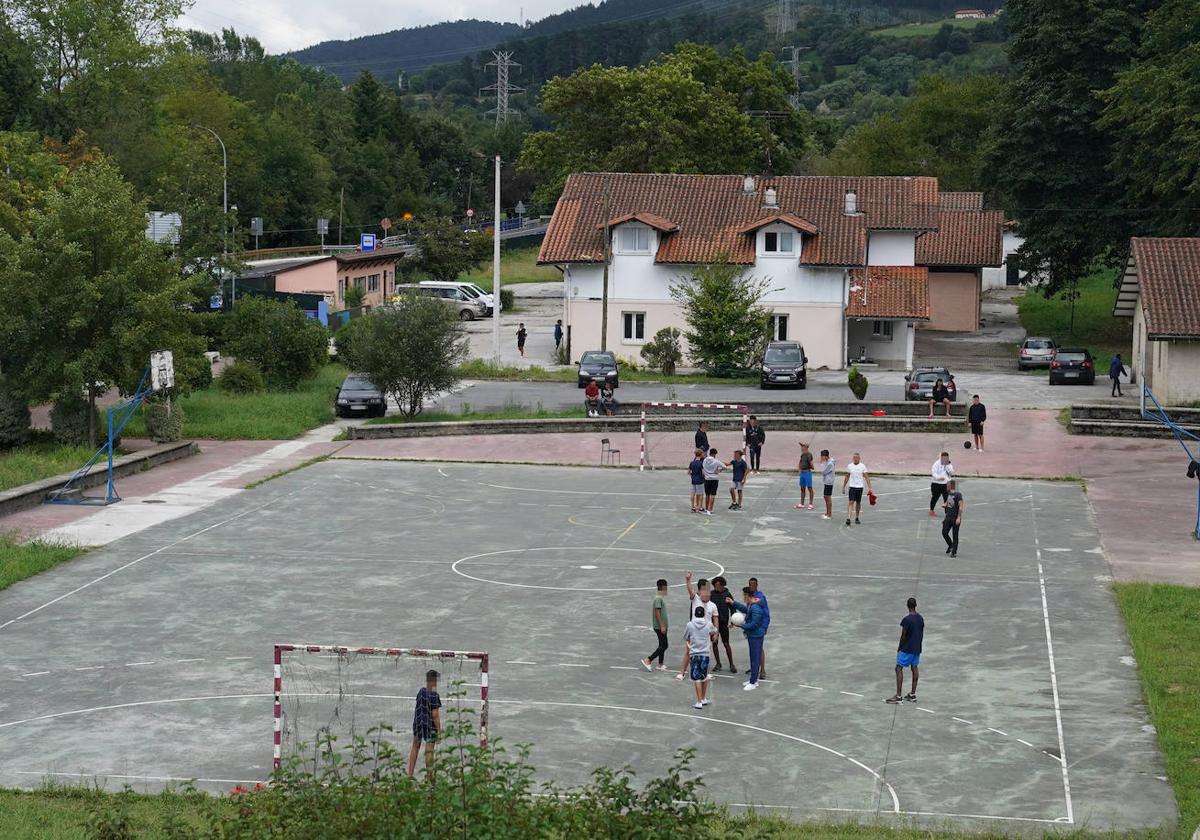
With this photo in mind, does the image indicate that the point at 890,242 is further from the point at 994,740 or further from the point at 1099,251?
the point at 994,740

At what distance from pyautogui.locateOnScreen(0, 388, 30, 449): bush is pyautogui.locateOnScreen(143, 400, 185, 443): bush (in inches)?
130

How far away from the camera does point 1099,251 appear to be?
6962 cm

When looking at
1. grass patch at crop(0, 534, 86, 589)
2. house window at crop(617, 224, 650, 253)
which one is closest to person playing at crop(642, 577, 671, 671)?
grass patch at crop(0, 534, 86, 589)

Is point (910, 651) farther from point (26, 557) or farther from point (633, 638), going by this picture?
point (26, 557)

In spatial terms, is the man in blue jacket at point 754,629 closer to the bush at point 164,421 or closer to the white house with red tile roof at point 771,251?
the bush at point 164,421

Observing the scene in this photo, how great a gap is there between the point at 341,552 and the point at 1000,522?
47.0ft

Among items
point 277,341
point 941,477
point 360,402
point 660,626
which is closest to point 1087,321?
point 360,402

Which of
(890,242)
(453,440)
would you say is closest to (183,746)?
(453,440)

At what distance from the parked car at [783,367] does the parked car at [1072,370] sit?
950cm

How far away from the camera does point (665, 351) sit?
6175cm

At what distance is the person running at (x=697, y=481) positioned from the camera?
34.7 meters

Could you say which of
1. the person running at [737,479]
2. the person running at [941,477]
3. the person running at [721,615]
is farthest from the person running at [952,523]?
the person running at [721,615]

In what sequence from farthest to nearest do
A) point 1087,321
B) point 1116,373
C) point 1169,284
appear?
point 1087,321 → point 1116,373 → point 1169,284

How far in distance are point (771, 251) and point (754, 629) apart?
44.3m
